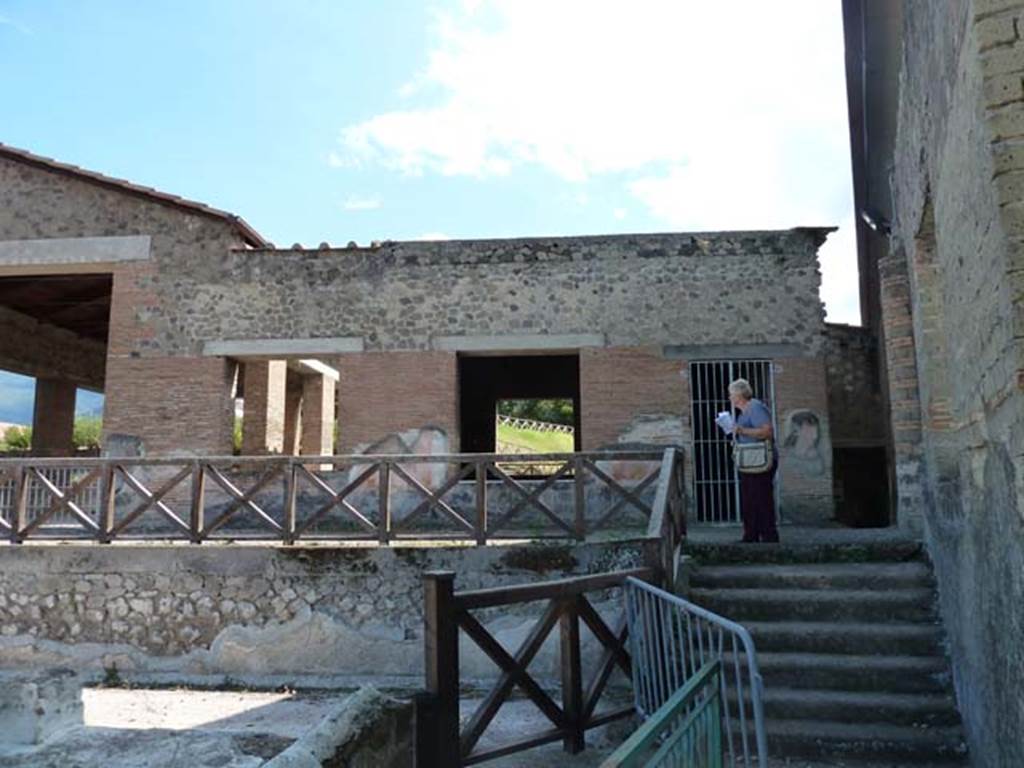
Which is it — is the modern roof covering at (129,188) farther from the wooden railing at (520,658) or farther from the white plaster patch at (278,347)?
the wooden railing at (520,658)

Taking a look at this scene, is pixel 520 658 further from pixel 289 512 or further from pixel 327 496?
pixel 327 496

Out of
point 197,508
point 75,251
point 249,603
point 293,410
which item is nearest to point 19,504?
point 197,508

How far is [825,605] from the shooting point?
5613 millimetres

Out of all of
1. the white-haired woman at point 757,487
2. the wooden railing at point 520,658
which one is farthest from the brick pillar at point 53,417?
the wooden railing at point 520,658

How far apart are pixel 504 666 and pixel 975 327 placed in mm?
2929

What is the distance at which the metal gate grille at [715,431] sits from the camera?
35.5 ft

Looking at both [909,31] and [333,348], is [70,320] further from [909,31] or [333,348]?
[909,31]

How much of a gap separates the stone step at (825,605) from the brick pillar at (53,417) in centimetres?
1585

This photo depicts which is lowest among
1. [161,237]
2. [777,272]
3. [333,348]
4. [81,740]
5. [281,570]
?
[81,740]

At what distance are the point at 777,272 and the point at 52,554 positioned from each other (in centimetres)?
926

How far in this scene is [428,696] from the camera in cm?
382

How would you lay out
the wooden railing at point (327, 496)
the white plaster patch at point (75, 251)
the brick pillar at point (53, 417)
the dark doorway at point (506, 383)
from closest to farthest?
the wooden railing at point (327, 496) < the white plaster patch at point (75, 251) < the dark doorway at point (506, 383) < the brick pillar at point (53, 417)

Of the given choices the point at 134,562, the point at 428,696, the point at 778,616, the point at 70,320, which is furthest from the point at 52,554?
the point at 70,320

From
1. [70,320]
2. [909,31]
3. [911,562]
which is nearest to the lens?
[909,31]
